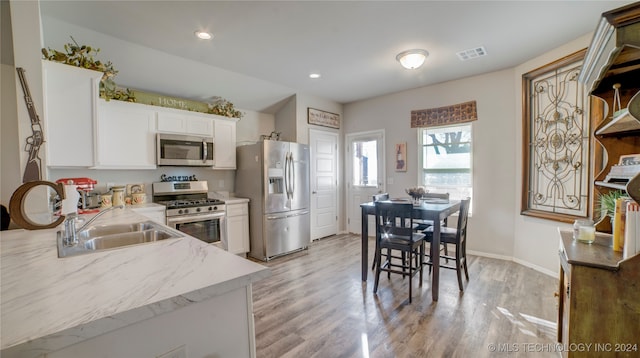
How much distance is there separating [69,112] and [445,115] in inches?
188

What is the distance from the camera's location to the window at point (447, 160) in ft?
13.9

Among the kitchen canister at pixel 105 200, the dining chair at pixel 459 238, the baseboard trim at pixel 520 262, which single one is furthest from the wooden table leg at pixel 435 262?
the kitchen canister at pixel 105 200

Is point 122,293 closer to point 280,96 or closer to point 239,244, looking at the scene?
point 239,244

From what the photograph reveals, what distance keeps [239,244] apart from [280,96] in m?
2.58

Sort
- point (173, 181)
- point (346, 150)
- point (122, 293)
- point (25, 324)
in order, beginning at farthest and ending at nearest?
point (346, 150)
point (173, 181)
point (122, 293)
point (25, 324)

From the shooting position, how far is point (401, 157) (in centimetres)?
486

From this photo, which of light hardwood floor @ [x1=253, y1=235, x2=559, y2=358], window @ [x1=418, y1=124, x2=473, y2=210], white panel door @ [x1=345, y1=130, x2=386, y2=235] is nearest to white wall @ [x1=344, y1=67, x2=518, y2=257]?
window @ [x1=418, y1=124, x2=473, y2=210]

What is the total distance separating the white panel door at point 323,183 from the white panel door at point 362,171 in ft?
1.03

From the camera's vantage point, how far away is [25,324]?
0.65 m

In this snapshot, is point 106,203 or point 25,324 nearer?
point 25,324

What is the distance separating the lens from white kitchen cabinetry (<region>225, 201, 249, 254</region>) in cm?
393

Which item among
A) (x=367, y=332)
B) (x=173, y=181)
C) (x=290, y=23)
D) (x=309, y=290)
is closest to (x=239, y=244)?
(x=173, y=181)

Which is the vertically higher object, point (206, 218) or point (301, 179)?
point (301, 179)

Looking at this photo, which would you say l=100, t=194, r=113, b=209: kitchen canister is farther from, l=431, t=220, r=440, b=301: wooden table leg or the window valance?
the window valance
